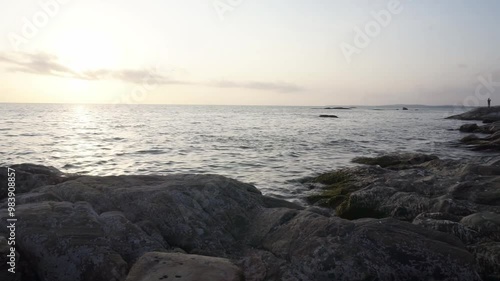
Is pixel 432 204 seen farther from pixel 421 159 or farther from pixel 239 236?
pixel 421 159

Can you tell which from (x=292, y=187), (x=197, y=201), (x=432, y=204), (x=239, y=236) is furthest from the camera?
(x=292, y=187)

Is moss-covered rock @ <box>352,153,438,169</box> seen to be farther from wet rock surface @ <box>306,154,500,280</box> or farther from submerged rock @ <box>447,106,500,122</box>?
submerged rock @ <box>447,106,500,122</box>

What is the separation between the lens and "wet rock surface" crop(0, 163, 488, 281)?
223 inches

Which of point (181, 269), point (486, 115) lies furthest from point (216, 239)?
point (486, 115)

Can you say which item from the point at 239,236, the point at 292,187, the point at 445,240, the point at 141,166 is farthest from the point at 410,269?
the point at 141,166

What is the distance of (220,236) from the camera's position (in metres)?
7.52

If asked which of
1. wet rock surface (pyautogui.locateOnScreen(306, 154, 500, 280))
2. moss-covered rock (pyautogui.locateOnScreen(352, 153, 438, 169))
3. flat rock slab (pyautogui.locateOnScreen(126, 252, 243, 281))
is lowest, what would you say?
moss-covered rock (pyautogui.locateOnScreen(352, 153, 438, 169))

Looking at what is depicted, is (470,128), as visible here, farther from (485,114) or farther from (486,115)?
(485,114)

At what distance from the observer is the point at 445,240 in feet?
20.6

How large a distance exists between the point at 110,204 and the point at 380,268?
5.92 meters

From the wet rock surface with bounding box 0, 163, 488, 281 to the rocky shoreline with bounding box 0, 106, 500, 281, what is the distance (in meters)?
0.02

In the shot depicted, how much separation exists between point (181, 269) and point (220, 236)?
254 cm

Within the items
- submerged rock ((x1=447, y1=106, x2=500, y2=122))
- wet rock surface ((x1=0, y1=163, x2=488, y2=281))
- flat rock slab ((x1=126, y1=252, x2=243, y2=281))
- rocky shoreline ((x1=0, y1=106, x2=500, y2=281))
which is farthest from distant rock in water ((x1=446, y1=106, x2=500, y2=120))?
flat rock slab ((x1=126, y1=252, x2=243, y2=281))

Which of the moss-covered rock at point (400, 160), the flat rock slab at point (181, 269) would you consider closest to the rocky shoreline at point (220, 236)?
the flat rock slab at point (181, 269)
